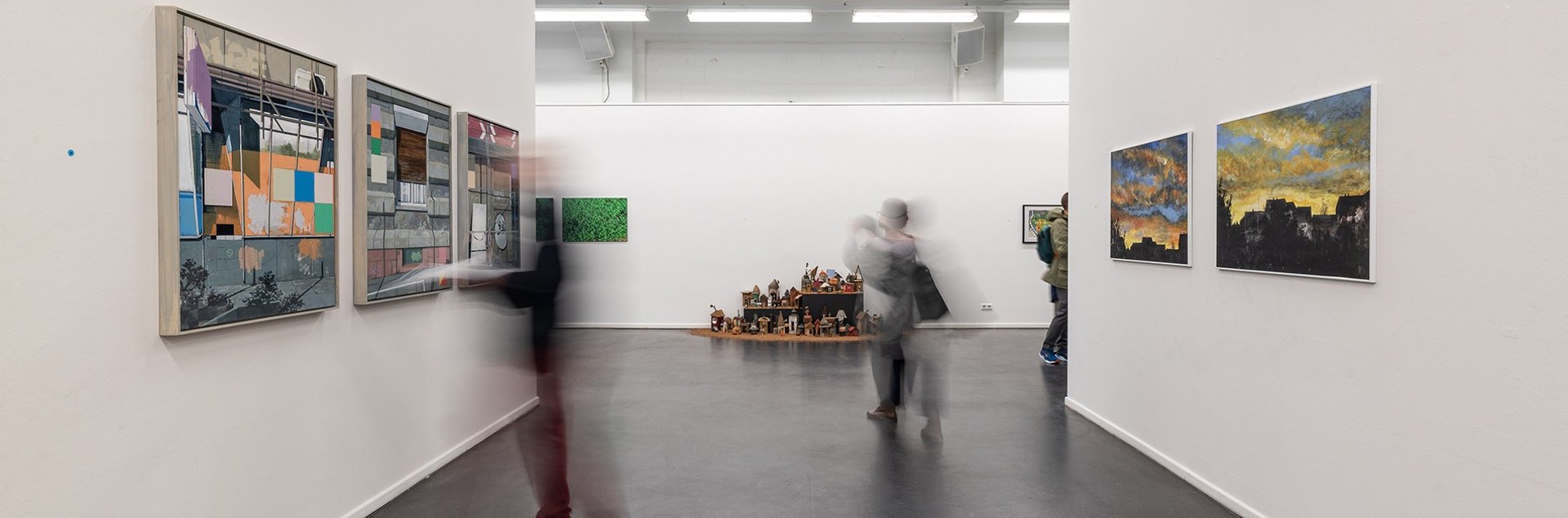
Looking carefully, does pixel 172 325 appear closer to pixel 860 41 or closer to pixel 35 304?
pixel 35 304

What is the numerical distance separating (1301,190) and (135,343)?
13.7 feet

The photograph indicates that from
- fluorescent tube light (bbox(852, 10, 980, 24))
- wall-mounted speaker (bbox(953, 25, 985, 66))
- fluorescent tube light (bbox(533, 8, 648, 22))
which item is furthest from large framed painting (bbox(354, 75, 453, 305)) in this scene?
wall-mounted speaker (bbox(953, 25, 985, 66))

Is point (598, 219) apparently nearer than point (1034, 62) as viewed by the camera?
Yes

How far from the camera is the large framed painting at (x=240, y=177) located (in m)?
2.16

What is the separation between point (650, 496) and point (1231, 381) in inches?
111

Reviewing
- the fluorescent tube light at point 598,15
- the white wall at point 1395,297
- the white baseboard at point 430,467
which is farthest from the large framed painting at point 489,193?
the fluorescent tube light at point 598,15

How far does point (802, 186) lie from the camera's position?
999cm

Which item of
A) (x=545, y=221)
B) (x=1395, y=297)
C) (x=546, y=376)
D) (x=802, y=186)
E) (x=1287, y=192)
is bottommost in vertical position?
(x=546, y=376)

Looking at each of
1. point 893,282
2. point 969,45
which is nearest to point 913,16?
point 969,45

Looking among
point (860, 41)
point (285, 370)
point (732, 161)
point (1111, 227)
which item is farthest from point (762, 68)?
point (285, 370)

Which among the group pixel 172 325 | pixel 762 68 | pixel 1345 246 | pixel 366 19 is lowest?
pixel 172 325

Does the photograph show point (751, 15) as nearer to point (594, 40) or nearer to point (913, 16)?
point (913, 16)

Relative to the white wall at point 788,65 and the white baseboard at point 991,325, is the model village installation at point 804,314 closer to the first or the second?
the white baseboard at point 991,325

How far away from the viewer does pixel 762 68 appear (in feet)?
38.5
